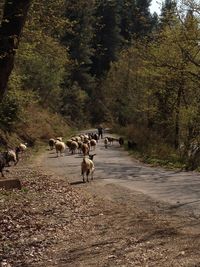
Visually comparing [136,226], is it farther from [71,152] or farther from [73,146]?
[71,152]

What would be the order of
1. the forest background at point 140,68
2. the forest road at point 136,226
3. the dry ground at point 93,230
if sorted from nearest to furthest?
the forest road at point 136,226 → the dry ground at point 93,230 → the forest background at point 140,68

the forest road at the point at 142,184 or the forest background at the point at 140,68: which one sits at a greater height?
the forest background at the point at 140,68

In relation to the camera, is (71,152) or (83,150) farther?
(71,152)

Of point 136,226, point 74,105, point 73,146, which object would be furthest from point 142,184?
point 74,105

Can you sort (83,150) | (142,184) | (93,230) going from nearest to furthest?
(93,230) < (142,184) < (83,150)

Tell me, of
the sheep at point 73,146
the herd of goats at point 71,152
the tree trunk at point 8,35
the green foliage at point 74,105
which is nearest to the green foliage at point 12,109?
the herd of goats at point 71,152

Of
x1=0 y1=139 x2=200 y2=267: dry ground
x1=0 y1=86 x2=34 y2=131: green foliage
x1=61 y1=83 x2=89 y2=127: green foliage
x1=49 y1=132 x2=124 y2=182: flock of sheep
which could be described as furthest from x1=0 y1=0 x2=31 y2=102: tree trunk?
x1=61 y1=83 x2=89 y2=127: green foliage

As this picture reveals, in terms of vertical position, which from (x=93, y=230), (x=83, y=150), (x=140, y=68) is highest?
(x=140, y=68)

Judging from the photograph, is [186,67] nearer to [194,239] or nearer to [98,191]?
[98,191]

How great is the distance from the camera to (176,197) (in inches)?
576

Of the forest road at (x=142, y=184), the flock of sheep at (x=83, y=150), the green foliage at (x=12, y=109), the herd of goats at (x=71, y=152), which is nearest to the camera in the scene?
the forest road at (x=142, y=184)

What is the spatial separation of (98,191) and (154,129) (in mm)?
24083

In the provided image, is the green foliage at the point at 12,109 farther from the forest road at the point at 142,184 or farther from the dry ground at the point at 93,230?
the dry ground at the point at 93,230

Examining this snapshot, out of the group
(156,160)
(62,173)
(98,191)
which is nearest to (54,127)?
(156,160)
